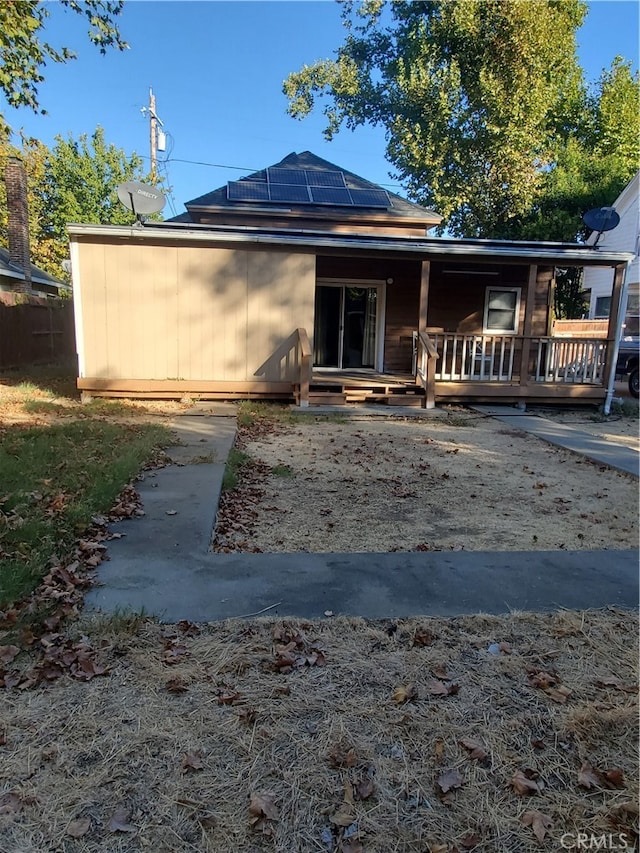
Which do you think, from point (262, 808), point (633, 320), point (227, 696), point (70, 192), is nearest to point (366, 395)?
point (227, 696)

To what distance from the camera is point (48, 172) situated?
3391cm

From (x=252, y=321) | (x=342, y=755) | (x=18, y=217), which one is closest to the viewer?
(x=342, y=755)

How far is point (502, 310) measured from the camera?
543 inches

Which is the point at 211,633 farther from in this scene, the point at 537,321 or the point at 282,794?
the point at 537,321

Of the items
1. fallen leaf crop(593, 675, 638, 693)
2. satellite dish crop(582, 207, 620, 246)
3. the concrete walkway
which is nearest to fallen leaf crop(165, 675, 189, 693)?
the concrete walkway

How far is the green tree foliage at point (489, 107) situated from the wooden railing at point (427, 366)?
47.2 feet

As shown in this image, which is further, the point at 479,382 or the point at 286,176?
the point at 286,176

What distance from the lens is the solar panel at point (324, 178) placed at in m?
16.9

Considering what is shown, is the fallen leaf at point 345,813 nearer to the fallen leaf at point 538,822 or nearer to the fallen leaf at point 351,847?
the fallen leaf at point 351,847

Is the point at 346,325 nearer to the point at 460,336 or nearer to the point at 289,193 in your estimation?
the point at 460,336

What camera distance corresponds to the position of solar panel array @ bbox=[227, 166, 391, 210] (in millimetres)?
15453

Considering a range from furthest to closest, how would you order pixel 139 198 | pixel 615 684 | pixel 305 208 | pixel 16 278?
pixel 16 278 → pixel 305 208 → pixel 139 198 → pixel 615 684

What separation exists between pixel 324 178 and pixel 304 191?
1.82m

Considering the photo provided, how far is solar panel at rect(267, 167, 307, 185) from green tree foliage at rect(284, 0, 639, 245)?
7394 mm
